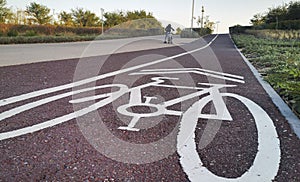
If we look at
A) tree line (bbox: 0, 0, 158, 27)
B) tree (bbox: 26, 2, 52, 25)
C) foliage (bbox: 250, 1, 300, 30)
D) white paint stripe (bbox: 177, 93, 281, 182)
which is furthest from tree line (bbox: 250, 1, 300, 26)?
white paint stripe (bbox: 177, 93, 281, 182)

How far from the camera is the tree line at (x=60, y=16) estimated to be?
2776 centimetres

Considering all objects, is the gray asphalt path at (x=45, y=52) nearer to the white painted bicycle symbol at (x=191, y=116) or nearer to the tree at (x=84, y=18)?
the white painted bicycle symbol at (x=191, y=116)

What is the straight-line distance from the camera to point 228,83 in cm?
588

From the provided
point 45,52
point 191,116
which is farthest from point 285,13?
point 191,116

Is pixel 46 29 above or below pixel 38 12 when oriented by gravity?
below

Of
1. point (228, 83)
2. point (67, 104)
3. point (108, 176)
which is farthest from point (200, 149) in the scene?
point (228, 83)

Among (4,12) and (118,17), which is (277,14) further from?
(4,12)

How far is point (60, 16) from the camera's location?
35.2 metres

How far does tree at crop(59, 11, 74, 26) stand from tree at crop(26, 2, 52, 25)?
2.50 meters

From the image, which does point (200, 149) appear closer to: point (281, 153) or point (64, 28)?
point (281, 153)

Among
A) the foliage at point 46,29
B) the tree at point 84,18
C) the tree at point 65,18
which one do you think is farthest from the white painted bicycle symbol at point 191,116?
the tree at point 84,18

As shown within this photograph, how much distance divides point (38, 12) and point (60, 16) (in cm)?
332

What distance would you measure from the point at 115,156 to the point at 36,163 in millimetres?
643

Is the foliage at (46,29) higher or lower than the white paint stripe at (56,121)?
higher
